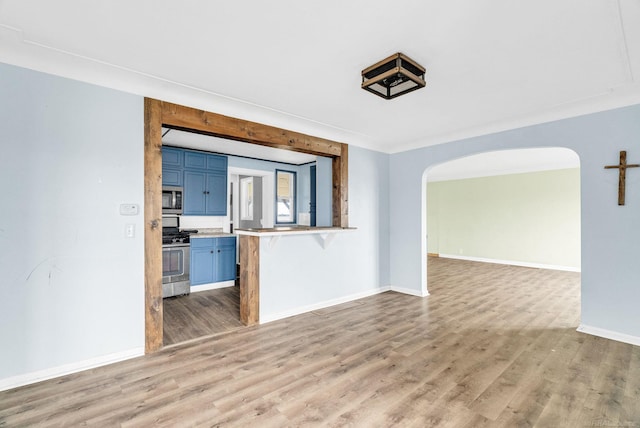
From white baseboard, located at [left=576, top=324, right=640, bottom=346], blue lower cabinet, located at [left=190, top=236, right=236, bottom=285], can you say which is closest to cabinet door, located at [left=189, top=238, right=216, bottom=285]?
blue lower cabinet, located at [left=190, top=236, right=236, bottom=285]

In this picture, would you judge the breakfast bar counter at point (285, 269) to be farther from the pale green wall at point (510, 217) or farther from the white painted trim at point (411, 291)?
the pale green wall at point (510, 217)

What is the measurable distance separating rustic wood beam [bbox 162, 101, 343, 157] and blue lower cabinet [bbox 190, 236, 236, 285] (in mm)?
2315

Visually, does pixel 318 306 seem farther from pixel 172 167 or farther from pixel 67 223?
pixel 172 167

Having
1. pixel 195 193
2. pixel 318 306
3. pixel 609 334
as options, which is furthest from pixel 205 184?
pixel 609 334

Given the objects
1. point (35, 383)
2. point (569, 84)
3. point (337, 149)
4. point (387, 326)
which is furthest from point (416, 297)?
point (35, 383)

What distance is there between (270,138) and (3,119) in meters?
2.29

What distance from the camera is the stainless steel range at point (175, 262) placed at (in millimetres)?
4480

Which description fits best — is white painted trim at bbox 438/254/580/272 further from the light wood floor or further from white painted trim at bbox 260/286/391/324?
white painted trim at bbox 260/286/391/324

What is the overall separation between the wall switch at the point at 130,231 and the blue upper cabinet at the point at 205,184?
238 centimetres

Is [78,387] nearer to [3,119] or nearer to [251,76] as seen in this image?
[3,119]

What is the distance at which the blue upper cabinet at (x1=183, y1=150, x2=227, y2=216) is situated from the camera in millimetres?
4983

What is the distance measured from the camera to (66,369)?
2363 millimetres

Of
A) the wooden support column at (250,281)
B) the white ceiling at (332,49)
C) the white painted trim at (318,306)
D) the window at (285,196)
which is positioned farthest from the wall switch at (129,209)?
the window at (285,196)

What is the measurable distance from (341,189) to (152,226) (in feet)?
8.53
